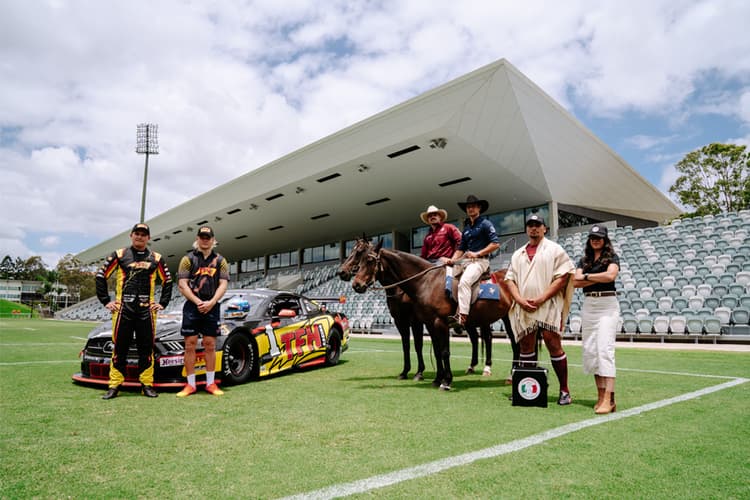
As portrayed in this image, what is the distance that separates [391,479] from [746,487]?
188 centimetres

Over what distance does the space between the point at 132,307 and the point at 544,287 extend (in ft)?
14.9

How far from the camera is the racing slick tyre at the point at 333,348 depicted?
8.34m

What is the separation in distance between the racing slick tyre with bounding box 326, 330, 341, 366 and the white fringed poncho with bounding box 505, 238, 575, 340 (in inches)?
163

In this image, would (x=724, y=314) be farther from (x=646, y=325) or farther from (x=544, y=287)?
(x=544, y=287)

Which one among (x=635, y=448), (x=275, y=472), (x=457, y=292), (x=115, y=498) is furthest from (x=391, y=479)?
(x=457, y=292)

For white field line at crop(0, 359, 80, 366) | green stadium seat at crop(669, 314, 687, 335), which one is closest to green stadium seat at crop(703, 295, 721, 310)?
green stadium seat at crop(669, 314, 687, 335)

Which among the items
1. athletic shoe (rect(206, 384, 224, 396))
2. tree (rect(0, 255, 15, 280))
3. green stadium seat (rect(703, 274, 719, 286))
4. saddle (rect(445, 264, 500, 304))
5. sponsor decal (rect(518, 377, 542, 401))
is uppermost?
tree (rect(0, 255, 15, 280))

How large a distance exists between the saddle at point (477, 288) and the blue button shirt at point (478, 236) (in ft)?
1.31

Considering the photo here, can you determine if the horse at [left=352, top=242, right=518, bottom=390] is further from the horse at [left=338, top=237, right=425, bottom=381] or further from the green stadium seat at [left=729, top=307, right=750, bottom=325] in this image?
the green stadium seat at [left=729, top=307, right=750, bottom=325]

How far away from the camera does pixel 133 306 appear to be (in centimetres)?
528

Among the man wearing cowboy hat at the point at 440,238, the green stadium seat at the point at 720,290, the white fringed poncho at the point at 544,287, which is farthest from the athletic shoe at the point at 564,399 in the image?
the green stadium seat at the point at 720,290

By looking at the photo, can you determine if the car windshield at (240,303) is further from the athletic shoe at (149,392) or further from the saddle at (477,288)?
the saddle at (477,288)

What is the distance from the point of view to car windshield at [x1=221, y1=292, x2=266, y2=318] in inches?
255

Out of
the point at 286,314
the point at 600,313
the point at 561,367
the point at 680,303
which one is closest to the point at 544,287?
the point at 600,313
